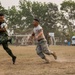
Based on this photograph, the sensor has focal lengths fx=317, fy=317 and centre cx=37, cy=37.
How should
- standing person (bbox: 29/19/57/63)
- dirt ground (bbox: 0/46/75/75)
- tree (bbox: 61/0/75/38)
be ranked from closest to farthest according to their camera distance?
1. dirt ground (bbox: 0/46/75/75)
2. standing person (bbox: 29/19/57/63)
3. tree (bbox: 61/0/75/38)

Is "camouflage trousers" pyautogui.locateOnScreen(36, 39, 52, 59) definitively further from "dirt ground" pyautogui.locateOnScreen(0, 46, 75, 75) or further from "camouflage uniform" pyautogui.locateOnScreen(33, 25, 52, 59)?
"dirt ground" pyautogui.locateOnScreen(0, 46, 75, 75)

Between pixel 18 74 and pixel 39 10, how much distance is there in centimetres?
8734

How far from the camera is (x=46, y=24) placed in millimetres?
92438

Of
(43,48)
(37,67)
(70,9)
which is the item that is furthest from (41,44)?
(70,9)

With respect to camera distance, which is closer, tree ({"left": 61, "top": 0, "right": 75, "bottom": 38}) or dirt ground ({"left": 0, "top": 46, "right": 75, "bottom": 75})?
dirt ground ({"left": 0, "top": 46, "right": 75, "bottom": 75})

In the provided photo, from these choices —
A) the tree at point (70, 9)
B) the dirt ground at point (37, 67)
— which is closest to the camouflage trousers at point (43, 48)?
the dirt ground at point (37, 67)

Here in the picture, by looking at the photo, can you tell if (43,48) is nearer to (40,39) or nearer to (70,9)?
(40,39)

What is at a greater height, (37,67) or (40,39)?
(40,39)

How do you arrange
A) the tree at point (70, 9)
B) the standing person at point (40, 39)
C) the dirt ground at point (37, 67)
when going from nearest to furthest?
1. the dirt ground at point (37, 67)
2. the standing person at point (40, 39)
3. the tree at point (70, 9)

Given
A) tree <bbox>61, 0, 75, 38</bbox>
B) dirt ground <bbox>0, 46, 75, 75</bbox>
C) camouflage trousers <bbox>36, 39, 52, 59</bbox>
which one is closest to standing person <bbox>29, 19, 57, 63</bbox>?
camouflage trousers <bbox>36, 39, 52, 59</bbox>

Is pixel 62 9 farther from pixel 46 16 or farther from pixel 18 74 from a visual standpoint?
pixel 18 74

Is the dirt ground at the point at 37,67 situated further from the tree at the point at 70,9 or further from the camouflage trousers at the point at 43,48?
the tree at the point at 70,9

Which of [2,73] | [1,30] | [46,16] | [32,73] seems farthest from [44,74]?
[46,16]

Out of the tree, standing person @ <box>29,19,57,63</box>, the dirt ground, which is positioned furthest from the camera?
the tree
